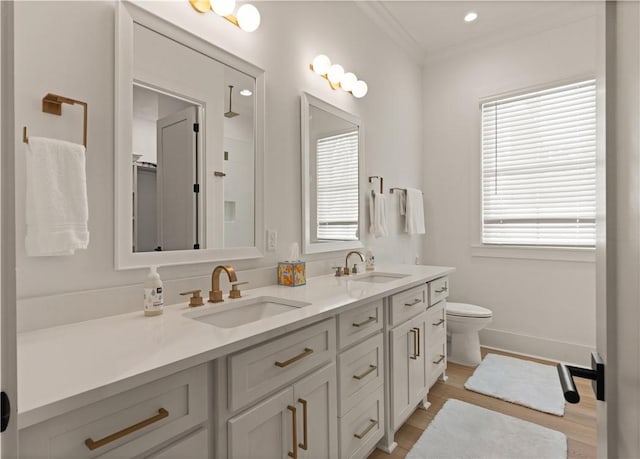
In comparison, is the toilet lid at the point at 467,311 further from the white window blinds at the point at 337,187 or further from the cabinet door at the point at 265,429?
the cabinet door at the point at 265,429

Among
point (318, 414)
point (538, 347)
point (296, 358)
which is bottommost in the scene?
point (538, 347)

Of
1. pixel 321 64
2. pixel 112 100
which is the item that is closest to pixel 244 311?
pixel 112 100

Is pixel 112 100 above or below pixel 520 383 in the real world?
above

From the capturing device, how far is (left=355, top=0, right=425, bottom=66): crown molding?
2.68 meters

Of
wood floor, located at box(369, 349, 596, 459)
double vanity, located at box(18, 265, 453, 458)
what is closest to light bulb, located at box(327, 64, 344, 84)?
double vanity, located at box(18, 265, 453, 458)

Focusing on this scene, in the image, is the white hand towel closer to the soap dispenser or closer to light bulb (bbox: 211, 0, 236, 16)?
light bulb (bbox: 211, 0, 236, 16)

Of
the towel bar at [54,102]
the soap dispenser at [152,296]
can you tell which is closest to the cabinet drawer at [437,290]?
the soap dispenser at [152,296]

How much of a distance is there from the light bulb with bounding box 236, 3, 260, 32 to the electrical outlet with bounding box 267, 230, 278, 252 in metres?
1.03

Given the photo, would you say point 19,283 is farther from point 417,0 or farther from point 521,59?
point 521,59

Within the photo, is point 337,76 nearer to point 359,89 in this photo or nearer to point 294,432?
point 359,89

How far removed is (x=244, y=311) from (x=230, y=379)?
1.82ft

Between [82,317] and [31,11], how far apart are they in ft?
3.23

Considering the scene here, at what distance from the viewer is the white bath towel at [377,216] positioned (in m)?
2.68

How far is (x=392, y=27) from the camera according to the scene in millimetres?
2971
